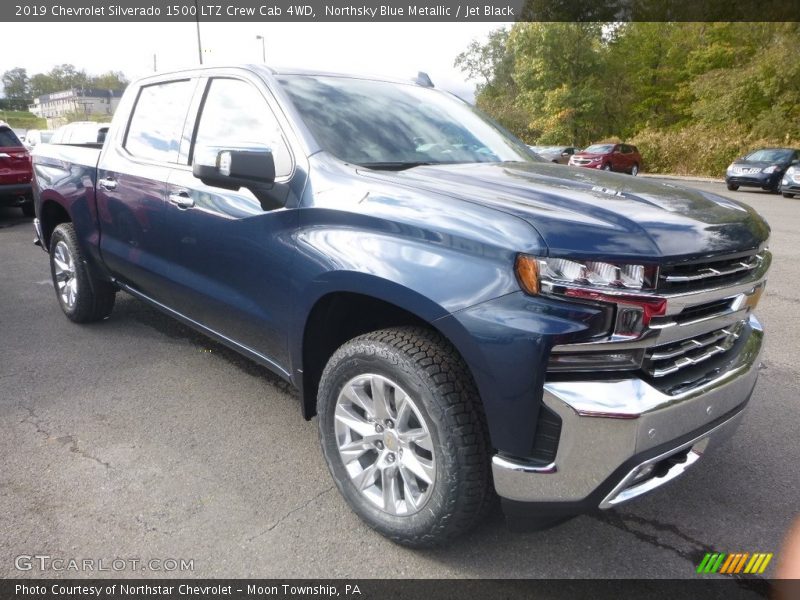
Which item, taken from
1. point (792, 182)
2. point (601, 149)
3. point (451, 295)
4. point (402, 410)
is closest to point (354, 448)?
point (402, 410)

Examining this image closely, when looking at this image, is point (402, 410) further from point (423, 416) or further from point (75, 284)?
point (75, 284)

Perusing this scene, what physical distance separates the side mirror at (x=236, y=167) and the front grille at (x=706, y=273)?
1.60 m

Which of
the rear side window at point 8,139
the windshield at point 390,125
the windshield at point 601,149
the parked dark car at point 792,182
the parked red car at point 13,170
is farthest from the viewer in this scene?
the windshield at point 601,149

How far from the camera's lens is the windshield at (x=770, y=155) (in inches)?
750

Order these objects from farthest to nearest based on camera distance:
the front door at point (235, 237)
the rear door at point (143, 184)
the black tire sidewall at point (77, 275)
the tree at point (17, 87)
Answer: the tree at point (17, 87)
the black tire sidewall at point (77, 275)
the rear door at point (143, 184)
the front door at point (235, 237)

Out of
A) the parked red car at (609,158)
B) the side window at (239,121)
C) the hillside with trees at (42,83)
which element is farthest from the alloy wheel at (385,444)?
the hillside with trees at (42,83)

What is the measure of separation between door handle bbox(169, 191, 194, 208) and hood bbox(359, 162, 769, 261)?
1.16m

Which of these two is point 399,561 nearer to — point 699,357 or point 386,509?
point 386,509

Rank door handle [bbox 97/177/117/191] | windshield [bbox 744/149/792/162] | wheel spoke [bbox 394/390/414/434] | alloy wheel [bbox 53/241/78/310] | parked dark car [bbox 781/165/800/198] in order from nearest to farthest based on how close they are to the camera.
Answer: wheel spoke [bbox 394/390/414/434] < door handle [bbox 97/177/117/191] < alloy wheel [bbox 53/241/78/310] < parked dark car [bbox 781/165/800/198] < windshield [bbox 744/149/792/162]

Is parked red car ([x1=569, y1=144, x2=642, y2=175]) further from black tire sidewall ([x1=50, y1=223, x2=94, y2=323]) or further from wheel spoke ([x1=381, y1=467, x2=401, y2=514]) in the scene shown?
wheel spoke ([x1=381, y1=467, x2=401, y2=514])

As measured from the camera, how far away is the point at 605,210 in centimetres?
212

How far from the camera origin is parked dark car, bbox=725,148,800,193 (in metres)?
18.7

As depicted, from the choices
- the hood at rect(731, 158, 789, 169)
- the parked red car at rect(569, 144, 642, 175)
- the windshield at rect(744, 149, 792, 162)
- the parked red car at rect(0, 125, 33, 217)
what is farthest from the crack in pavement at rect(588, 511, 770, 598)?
the parked red car at rect(569, 144, 642, 175)

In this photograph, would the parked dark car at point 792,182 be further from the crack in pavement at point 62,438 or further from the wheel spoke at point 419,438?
the crack in pavement at point 62,438
